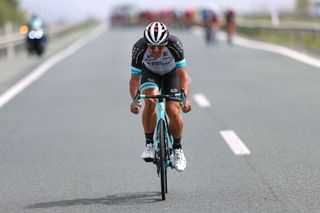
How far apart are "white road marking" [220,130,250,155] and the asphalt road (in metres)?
0.09

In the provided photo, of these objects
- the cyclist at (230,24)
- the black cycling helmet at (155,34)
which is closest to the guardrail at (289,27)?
the cyclist at (230,24)

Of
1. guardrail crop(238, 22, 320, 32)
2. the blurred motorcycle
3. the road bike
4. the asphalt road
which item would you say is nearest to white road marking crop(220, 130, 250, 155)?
the asphalt road

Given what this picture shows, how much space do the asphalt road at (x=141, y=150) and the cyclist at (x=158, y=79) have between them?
45 cm

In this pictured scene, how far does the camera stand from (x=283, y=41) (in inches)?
1480

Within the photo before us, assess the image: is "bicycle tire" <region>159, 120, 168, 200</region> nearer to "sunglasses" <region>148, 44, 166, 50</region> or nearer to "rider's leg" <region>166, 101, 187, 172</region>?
"rider's leg" <region>166, 101, 187, 172</region>

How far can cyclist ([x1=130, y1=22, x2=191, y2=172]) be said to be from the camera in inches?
310

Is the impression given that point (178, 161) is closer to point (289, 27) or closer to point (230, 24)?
point (289, 27)

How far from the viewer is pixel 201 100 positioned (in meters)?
15.9

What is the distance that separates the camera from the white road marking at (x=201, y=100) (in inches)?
602

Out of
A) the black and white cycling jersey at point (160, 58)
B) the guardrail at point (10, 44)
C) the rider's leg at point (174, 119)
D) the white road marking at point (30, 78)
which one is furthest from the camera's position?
the guardrail at point (10, 44)

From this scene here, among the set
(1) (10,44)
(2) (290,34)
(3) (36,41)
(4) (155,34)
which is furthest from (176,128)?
(2) (290,34)

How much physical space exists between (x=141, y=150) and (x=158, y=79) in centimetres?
227

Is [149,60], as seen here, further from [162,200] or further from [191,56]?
[191,56]

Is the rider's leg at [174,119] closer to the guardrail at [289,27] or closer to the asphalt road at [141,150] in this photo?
the asphalt road at [141,150]
